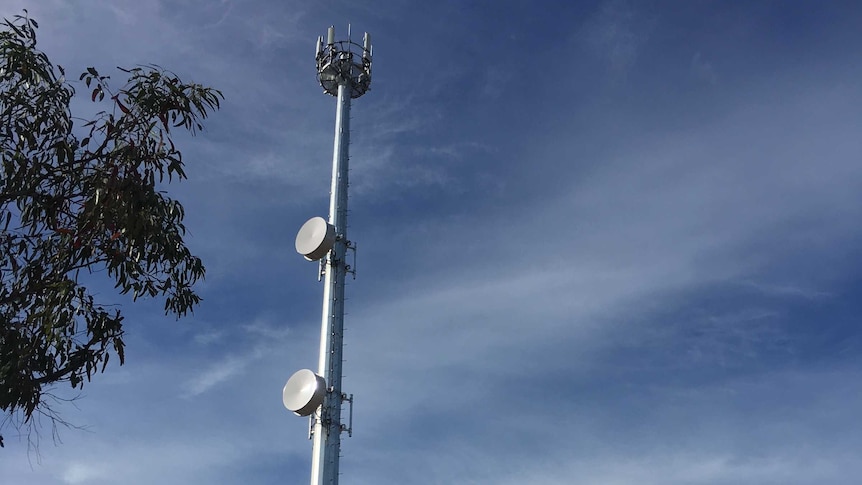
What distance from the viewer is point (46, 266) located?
16.0m

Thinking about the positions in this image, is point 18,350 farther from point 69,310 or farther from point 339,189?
point 339,189

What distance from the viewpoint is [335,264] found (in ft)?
123

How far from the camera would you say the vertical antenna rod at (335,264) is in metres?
33.6

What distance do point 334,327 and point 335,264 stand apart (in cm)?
311

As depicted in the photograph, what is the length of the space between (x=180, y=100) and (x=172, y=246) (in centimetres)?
305

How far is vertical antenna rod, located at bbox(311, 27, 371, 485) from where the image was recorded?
110 ft

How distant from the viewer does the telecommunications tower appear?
32.8m

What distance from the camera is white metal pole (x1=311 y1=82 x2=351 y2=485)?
33375 millimetres

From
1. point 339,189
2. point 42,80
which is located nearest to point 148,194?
point 42,80

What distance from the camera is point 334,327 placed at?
3597 cm

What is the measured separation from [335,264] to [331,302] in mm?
1915

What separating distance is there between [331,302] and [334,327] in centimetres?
121

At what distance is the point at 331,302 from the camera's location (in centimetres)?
3650

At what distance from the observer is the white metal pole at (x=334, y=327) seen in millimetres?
33375
